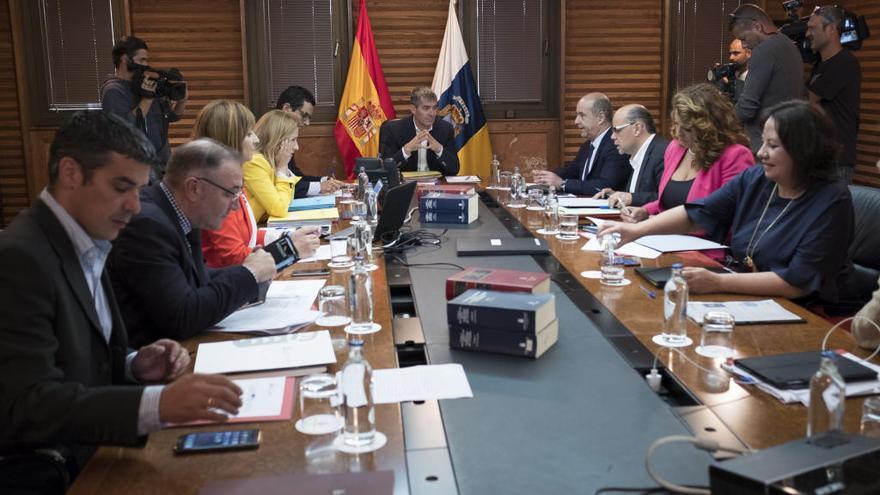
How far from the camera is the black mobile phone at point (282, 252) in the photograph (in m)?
2.68

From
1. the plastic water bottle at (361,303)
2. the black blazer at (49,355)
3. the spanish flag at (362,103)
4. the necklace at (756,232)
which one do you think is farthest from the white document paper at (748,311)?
the spanish flag at (362,103)

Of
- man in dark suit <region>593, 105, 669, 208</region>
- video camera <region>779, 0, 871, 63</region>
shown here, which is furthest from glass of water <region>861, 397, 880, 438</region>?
video camera <region>779, 0, 871, 63</region>

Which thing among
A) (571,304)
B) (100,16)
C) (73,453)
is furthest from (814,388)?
(100,16)

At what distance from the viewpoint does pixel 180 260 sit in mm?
2242

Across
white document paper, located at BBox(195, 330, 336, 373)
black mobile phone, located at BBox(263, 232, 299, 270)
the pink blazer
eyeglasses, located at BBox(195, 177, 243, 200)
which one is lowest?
white document paper, located at BBox(195, 330, 336, 373)

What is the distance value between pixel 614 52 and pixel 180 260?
515cm

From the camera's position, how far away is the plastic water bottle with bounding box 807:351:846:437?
1.44 metres

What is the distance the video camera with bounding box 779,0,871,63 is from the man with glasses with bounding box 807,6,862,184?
35 mm

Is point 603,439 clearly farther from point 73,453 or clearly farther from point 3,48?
point 3,48

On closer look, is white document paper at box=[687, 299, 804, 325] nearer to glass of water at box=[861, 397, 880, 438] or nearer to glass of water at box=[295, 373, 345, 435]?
glass of water at box=[861, 397, 880, 438]

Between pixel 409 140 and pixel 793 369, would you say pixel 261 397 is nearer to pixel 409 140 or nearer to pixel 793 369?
pixel 793 369

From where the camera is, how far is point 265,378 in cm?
180

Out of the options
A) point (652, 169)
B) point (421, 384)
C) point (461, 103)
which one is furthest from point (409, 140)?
point (421, 384)

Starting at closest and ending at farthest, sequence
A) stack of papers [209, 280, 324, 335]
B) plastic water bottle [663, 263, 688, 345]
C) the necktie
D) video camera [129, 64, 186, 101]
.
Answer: plastic water bottle [663, 263, 688, 345]
stack of papers [209, 280, 324, 335]
video camera [129, 64, 186, 101]
the necktie
